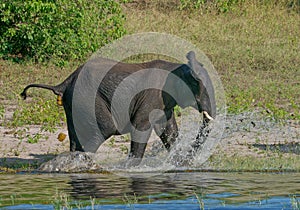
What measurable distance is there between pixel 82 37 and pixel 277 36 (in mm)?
4199

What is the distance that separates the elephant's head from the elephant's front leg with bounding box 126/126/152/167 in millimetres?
639

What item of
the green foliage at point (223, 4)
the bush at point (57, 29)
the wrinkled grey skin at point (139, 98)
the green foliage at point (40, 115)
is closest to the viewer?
the wrinkled grey skin at point (139, 98)

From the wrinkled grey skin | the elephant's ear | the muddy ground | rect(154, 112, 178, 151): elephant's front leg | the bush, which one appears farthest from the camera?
the bush

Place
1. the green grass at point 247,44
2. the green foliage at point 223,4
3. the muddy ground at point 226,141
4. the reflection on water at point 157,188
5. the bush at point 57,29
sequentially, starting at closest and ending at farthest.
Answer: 1. the reflection on water at point 157,188
2. the muddy ground at point 226,141
3. the green grass at point 247,44
4. the bush at point 57,29
5. the green foliage at point 223,4

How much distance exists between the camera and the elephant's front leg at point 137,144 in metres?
9.02

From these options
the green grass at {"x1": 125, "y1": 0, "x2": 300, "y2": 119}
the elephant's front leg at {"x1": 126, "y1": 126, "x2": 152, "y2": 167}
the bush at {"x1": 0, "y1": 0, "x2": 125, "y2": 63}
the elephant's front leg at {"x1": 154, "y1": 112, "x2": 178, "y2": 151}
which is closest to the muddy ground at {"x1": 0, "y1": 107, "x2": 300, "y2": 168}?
the green grass at {"x1": 125, "y1": 0, "x2": 300, "y2": 119}

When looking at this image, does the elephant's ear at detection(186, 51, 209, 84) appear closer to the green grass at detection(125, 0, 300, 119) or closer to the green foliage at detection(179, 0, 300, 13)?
the green grass at detection(125, 0, 300, 119)

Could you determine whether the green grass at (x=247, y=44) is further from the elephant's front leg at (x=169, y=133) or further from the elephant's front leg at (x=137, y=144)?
the elephant's front leg at (x=137, y=144)

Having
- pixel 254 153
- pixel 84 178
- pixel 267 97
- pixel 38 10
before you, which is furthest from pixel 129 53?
pixel 84 178

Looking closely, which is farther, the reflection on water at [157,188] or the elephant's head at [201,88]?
the elephant's head at [201,88]

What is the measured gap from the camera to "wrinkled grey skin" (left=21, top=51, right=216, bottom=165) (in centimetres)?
902

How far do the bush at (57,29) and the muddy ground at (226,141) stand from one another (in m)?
3.36

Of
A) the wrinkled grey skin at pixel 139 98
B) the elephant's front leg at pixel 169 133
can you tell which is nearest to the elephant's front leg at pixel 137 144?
the wrinkled grey skin at pixel 139 98

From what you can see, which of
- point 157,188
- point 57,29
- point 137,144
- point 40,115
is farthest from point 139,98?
point 57,29
